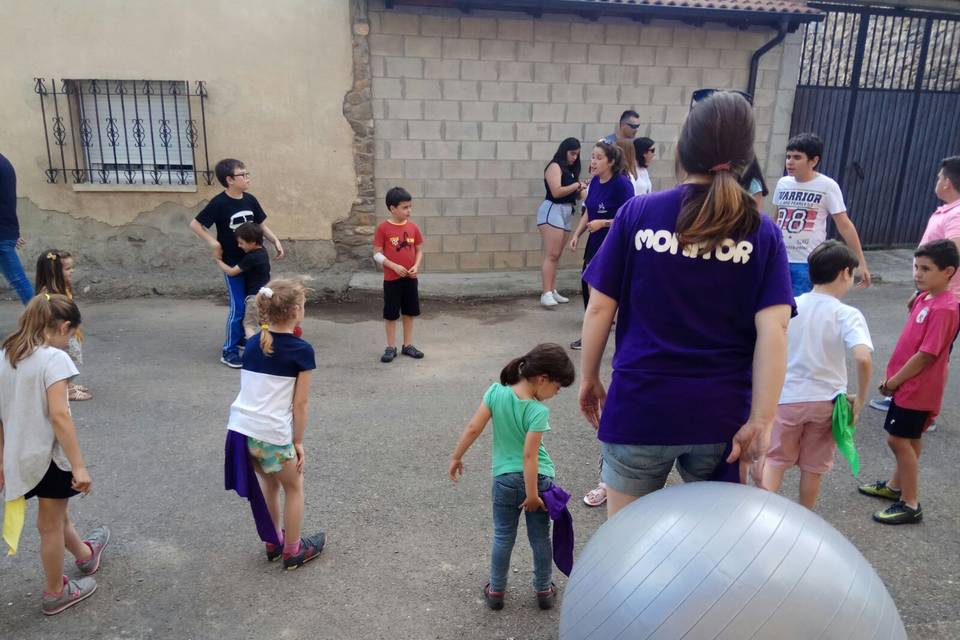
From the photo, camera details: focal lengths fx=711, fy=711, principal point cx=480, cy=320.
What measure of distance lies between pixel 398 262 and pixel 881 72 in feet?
27.0

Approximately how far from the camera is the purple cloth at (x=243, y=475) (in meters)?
3.08

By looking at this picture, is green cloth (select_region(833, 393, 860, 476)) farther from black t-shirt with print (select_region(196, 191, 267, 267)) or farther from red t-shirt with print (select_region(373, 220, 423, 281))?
black t-shirt with print (select_region(196, 191, 267, 267))

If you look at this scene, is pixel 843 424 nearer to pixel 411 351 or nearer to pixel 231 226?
pixel 411 351

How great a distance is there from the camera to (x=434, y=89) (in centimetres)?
840

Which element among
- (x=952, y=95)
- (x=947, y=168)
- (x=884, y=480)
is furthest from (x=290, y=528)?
(x=952, y=95)

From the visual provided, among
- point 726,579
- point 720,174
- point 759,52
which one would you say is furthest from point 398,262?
point 759,52

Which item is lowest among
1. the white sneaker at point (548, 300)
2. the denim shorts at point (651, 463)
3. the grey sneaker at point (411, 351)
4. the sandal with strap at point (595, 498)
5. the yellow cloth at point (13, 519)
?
the sandal with strap at point (595, 498)

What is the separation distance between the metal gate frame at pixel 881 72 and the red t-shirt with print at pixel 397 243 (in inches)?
250

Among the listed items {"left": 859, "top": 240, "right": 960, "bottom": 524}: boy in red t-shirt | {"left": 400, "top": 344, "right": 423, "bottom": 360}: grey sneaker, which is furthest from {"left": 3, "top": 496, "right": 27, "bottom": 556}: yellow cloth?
{"left": 859, "top": 240, "right": 960, "bottom": 524}: boy in red t-shirt

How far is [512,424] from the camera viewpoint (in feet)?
9.10

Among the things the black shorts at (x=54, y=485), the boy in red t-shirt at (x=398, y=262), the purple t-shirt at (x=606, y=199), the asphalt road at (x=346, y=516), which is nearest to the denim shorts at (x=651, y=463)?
→ the asphalt road at (x=346, y=516)

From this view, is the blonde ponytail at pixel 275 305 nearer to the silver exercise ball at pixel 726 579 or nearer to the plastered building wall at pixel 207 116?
the silver exercise ball at pixel 726 579

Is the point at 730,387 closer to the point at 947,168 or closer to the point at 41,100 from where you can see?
the point at 947,168

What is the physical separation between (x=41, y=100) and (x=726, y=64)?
8.21 meters
